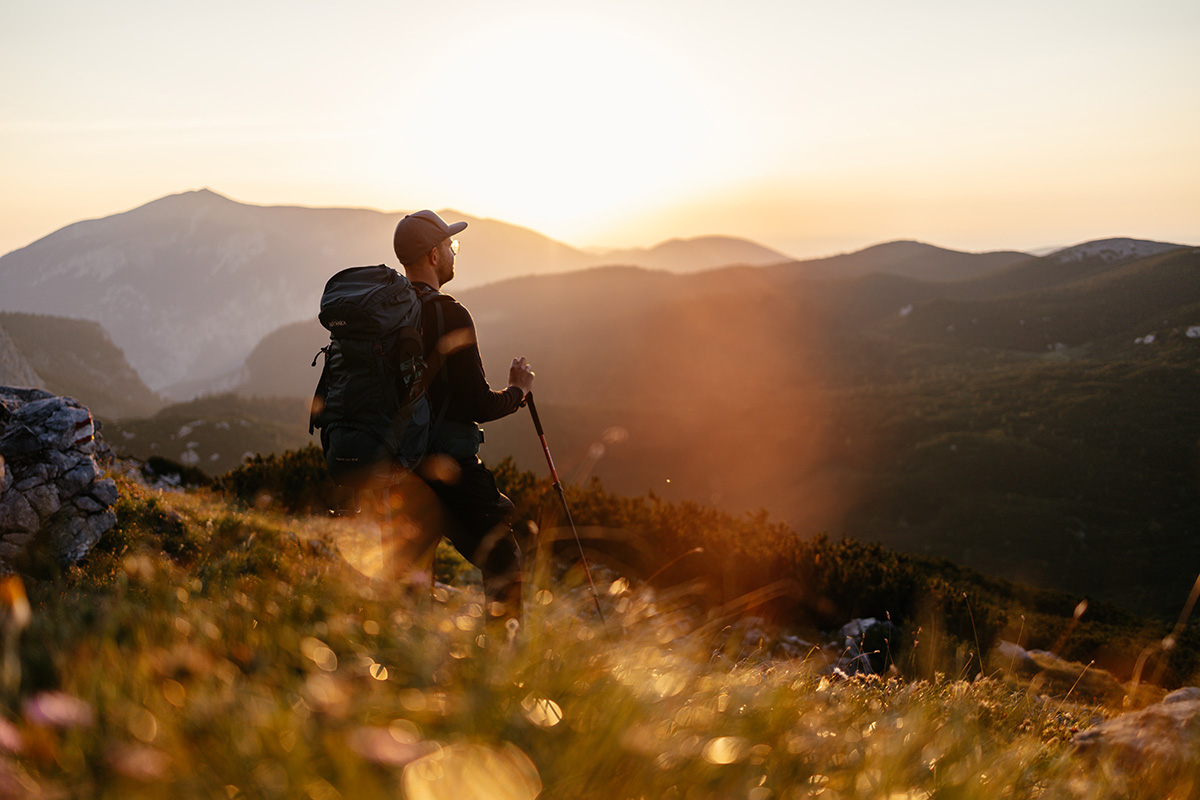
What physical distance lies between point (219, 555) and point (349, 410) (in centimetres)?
257

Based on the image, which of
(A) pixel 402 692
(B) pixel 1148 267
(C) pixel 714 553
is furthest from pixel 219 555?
(B) pixel 1148 267

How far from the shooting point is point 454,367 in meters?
3.37

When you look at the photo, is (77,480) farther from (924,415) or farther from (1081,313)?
(1081,313)

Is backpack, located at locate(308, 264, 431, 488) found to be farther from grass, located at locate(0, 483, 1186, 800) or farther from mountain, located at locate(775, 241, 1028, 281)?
mountain, located at locate(775, 241, 1028, 281)

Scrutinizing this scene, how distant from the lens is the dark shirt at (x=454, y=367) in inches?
132

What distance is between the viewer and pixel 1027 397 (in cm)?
4131

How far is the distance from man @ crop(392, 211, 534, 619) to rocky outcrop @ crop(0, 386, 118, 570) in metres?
3.39

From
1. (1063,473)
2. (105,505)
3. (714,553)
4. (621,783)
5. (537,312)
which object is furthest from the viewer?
(537,312)

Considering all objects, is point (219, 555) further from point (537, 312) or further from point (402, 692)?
point (537, 312)

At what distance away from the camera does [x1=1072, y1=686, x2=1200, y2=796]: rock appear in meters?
2.20

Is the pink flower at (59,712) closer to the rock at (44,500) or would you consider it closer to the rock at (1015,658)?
the rock at (44,500)

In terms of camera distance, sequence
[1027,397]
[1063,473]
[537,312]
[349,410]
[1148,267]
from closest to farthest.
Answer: [349,410] → [1063,473] → [1027,397] → [1148,267] → [537,312]

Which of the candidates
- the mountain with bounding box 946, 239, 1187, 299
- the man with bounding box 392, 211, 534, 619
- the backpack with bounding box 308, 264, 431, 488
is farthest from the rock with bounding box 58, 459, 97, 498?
the mountain with bounding box 946, 239, 1187, 299

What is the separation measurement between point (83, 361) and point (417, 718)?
141 meters
